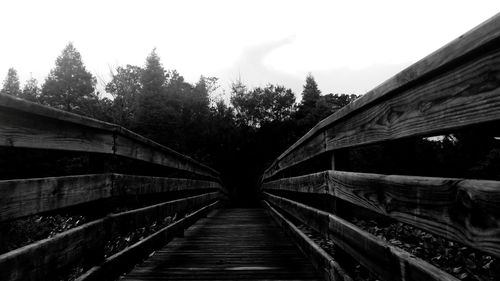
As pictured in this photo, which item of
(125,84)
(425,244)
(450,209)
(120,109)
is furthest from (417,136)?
(125,84)

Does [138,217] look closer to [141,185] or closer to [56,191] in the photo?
[141,185]

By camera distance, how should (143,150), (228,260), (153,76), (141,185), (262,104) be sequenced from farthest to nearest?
(153,76) < (262,104) < (228,260) < (143,150) < (141,185)

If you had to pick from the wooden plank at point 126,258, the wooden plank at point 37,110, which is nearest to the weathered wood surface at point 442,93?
the wooden plank at point 37,110

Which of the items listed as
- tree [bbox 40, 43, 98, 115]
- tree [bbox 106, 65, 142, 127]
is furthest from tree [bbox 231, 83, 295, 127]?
tree [bbox 40, 43, 98, 115]

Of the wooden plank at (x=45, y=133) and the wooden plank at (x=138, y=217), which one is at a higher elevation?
the wooden plank at (x=45, y=133)

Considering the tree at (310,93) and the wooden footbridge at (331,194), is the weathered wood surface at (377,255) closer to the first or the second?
the wooden footbridge at (331,194)

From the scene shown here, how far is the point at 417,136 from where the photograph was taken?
4.20 ft

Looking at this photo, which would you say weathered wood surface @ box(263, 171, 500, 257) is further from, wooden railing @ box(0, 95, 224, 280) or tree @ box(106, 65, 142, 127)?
tree @ box(106, 65, 142, 127)

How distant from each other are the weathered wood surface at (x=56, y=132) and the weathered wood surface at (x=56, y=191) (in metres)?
0.16

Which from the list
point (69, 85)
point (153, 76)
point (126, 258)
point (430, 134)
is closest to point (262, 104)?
point (153, 76)

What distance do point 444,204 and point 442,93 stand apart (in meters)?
0.34

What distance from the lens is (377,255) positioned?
1.56 metres

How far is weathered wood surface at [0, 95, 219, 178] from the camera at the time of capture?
1472 mm

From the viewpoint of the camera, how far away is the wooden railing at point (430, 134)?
3.02 feet
